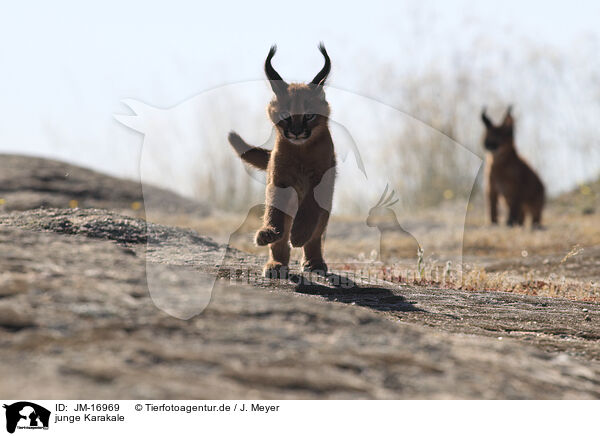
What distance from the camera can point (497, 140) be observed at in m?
13.8

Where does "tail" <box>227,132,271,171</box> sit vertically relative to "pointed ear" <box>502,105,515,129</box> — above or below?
below

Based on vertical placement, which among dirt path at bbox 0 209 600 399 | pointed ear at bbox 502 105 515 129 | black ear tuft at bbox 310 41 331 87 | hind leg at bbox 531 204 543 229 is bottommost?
dirt path at bbox 0 209 600 399

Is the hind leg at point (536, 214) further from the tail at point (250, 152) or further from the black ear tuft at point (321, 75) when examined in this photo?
the black ear tuft at point (321, 75)

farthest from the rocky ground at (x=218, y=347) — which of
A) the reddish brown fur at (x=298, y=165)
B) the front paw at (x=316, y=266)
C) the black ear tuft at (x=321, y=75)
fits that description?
the black ear tuft at (x=321, y=75)

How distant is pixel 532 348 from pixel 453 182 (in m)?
13.8

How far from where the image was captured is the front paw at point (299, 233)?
214 inches

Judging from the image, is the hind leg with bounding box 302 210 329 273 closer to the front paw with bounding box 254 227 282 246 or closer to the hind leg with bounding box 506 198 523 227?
the front paw with bounding box 254 227 282 246

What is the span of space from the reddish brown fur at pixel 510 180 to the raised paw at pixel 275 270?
8.76m

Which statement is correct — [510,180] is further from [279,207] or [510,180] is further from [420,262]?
[279,207]

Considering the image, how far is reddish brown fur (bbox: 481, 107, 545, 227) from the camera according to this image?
535 inches

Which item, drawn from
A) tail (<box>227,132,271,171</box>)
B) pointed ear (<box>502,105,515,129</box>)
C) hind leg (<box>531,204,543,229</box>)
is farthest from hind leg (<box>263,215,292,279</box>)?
pointed ear (<box>502,105,515,129</box>)

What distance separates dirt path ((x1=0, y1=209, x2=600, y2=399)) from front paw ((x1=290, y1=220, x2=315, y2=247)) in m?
1.51

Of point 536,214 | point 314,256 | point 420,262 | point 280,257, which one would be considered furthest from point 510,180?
point 280,257
